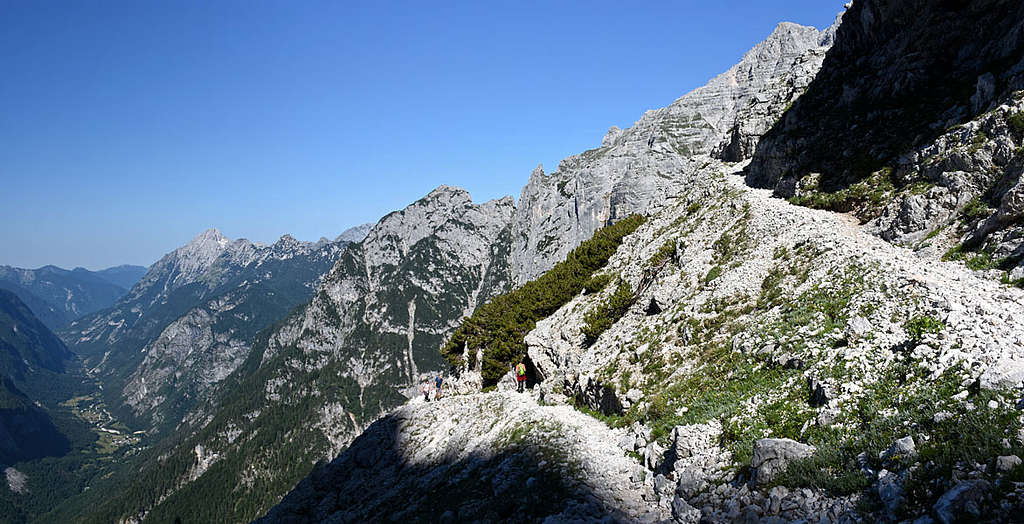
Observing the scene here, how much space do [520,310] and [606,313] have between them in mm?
11666

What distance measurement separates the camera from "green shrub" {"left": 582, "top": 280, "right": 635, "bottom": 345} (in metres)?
29.4

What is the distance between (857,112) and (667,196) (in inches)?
882

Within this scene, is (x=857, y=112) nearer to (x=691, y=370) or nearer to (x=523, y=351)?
(x=691, y=370)

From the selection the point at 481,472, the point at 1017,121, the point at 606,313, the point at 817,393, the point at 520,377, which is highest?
the point at 1017,121

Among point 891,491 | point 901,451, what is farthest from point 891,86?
point 891,491

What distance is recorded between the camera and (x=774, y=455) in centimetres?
1034

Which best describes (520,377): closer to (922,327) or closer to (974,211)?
(922,327)

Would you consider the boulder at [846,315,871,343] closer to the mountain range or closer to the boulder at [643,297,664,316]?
the mountain range

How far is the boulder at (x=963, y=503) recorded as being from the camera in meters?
6.21

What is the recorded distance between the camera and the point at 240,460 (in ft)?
648

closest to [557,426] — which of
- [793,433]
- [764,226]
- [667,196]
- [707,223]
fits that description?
[793,433]

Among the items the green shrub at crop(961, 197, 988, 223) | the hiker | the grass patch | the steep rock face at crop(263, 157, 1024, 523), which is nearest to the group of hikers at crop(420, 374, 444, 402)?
the steep rock face at crop(263, 157, 1024, 523)

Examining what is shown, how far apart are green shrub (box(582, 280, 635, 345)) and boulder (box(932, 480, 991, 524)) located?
22752 millimetres

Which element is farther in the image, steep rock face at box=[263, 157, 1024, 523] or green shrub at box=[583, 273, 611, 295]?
green shrub at box=[583, 273, 611, 295]
